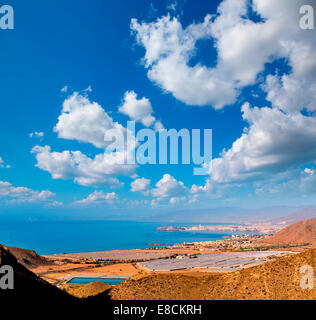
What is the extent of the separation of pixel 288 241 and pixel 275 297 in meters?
136

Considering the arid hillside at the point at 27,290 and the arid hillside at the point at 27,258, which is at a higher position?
the arid hillside at the point at 27,290

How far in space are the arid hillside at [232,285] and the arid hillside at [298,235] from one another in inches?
5022

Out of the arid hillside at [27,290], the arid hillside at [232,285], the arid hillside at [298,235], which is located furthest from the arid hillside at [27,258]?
the arid hillside at [298,235]

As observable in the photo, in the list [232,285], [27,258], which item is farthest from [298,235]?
[232,285]

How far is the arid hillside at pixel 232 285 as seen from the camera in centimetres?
2236

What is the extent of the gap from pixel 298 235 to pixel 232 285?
139 m

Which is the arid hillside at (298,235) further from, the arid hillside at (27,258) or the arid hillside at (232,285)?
the arid hillside at (232,285)

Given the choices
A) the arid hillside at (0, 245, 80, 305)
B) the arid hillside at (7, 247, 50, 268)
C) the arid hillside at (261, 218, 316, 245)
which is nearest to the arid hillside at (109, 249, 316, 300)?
the arid hillside at (0, 245, 80, 305)

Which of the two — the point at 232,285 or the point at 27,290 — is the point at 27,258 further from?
the point at 232,285

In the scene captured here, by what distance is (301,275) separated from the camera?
22.7 metres
